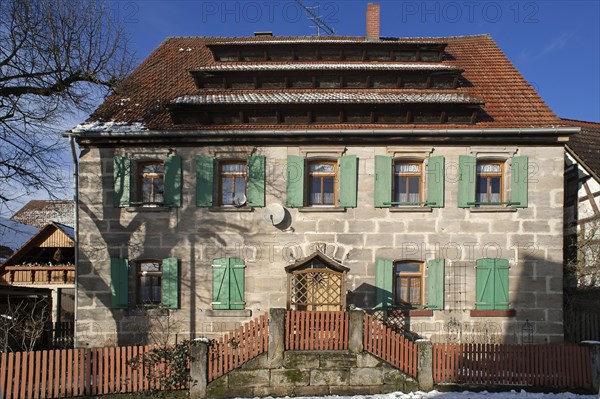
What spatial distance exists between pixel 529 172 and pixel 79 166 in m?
12.3

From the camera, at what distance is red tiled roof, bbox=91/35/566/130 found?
45.6ft

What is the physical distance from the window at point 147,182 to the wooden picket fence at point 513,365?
7837mm

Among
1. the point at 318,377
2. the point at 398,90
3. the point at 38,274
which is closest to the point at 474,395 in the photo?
the point at 318,377

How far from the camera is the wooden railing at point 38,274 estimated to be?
63.3ft

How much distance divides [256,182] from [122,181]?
3.67m

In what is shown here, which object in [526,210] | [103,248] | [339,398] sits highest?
[526,210]

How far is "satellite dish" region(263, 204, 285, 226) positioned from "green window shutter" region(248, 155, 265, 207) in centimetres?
24

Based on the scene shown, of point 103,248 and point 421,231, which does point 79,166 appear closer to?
point 103,248

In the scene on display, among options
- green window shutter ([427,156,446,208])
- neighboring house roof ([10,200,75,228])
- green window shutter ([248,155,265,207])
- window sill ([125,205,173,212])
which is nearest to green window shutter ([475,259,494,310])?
green window shutter ([427,156,446,208])

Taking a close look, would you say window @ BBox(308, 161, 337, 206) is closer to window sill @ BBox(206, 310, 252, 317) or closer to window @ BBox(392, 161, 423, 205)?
window @ BBox(392, 161, 423, 205)

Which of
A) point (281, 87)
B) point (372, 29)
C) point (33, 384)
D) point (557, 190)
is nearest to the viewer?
point (33, 384)

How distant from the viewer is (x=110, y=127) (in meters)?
13.8

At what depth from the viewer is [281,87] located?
603 inches

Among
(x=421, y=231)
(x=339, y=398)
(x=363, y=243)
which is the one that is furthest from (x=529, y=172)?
(x=339, y=398)
